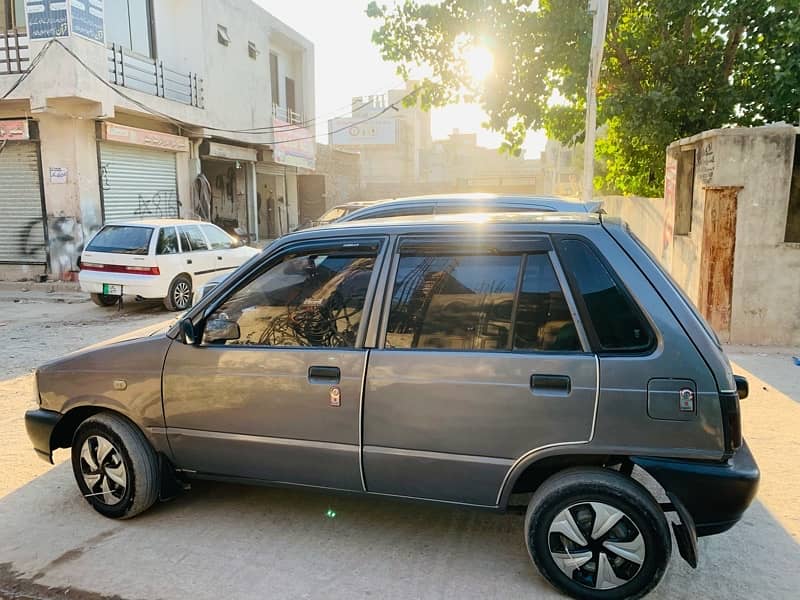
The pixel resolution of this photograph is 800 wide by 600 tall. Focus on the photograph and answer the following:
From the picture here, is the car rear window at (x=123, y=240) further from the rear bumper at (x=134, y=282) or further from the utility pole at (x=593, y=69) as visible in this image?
the utility pole at (x=593, y=69)

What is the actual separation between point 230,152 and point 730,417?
19160 millimetres

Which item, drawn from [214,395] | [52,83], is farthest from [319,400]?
[52,83]

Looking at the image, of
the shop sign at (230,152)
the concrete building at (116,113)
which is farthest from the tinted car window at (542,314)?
the shop sign at (230,152)

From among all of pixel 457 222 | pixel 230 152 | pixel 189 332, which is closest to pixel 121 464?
pixel 189 332

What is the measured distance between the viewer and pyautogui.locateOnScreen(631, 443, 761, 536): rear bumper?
2.66m

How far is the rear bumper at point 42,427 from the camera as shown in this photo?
3734 millimetres

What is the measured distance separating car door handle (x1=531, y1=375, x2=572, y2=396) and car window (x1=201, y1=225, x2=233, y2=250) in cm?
991

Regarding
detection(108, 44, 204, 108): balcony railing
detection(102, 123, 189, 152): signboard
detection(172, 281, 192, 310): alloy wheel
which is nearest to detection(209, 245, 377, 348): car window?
detection(172, 281, 192, 310): alloy wheel

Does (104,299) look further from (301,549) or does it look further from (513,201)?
(301,549)

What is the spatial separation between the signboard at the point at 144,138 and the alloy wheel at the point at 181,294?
5541mm

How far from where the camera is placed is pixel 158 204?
16625mm

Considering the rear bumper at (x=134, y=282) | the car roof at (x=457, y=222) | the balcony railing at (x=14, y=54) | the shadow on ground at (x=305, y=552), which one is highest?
the balcony railing at (x=14, y=54)

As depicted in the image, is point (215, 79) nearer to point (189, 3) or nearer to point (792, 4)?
point (189, 3)

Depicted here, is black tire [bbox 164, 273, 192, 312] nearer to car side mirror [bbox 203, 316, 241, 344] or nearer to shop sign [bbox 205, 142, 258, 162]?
car side mirror [bbox 203, 316, 241, 344]
